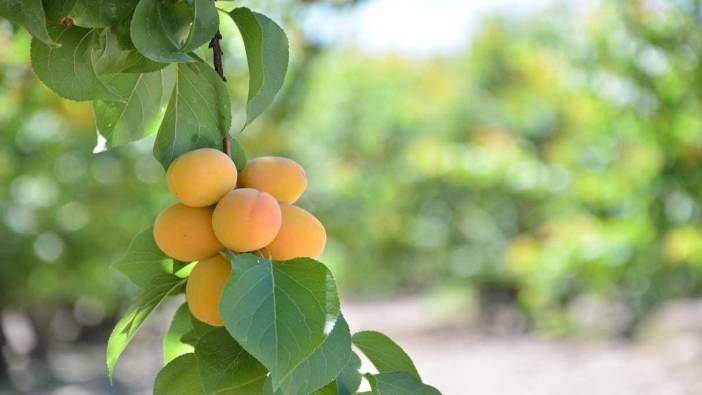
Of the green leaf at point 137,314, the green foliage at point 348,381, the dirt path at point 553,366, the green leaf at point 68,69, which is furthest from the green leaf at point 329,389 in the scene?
the dirt path at point 553,366

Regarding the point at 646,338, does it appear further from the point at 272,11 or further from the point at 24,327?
the point at 24,327

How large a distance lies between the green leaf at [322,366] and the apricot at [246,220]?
0.06 m

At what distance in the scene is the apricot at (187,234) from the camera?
462 mm

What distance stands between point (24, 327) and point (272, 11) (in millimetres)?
3708

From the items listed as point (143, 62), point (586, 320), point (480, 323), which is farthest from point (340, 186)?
point (143, 62)

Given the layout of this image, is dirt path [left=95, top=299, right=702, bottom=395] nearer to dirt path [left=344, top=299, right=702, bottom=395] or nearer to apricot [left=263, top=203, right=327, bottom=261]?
dirt path [left=344, top=299, right=702, bottom=395]

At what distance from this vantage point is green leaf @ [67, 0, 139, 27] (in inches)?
19.3

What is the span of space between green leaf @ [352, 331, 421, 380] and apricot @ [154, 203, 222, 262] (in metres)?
0.11

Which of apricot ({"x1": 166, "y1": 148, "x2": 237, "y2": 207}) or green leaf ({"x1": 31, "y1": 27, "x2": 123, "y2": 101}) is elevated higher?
green leaf ({"x1": 31, "y1": 27, "x2": 123, "y2": 101})

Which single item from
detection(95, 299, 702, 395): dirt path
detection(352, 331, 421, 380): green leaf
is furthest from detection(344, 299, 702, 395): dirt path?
detection(352, 331, 421, 380): green leaf

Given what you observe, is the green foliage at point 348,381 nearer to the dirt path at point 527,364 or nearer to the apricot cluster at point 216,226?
the apricot cluster at point 216,226

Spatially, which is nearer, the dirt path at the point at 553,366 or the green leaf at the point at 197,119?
the green leaf at the point at 197,119

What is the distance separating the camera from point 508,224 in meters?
6.65

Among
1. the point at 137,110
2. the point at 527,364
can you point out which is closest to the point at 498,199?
the point at 527,364
